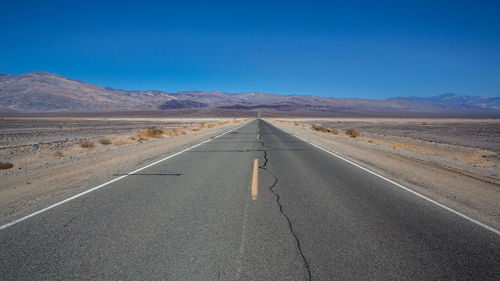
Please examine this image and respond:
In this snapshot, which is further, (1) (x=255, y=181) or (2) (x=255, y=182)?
(1) (x=255, y=181)

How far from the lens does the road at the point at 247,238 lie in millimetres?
2951

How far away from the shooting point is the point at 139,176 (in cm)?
738

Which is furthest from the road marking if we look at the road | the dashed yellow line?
the road

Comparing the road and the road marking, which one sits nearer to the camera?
the road

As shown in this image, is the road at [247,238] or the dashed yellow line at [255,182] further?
the dashed yellow line at [255,182]

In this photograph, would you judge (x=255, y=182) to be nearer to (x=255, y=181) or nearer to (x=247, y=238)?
(x=255, y=181)

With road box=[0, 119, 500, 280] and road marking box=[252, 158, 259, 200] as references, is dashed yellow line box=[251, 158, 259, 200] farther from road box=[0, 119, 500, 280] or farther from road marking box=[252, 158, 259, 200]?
road box=[0, 119, 500, 280]

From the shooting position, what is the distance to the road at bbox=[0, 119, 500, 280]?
2.95 m

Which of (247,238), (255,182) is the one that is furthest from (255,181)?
(247,238)

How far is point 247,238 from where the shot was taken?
3.68 metres

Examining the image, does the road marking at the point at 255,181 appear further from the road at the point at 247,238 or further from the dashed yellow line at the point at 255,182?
the road at the point at 247,238

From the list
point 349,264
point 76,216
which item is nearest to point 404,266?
point 349,264

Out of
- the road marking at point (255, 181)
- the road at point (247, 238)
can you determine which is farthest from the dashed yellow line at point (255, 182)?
the road at point (247, 238)

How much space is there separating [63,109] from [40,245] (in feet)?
751
